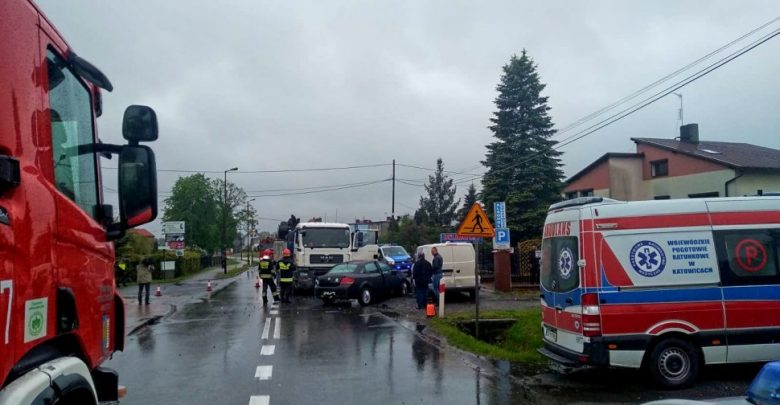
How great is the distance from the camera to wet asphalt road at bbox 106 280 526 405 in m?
8.26

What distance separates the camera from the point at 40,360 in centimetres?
280

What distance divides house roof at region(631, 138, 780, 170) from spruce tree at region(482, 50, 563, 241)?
5.74 metres

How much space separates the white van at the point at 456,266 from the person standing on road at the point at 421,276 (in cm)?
303

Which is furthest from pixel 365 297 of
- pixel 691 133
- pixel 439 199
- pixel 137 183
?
pixel 439 199

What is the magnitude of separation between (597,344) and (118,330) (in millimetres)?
6331

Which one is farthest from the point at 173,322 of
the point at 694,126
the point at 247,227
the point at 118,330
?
the point at 247,227

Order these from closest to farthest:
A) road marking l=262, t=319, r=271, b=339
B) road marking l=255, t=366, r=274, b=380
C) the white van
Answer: road marking l=255, t=366, r=274, b=380 → road marking l=262, t=319, r=271, b=339 → the white van

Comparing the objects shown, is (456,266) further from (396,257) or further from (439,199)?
(439,199)

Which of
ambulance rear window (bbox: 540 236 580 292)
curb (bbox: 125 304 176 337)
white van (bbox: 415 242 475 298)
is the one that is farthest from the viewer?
white van (bbox: 415 242 475 298)

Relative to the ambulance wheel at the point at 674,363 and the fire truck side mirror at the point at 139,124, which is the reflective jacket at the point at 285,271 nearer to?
the ambulance wheel at the point at 674,363

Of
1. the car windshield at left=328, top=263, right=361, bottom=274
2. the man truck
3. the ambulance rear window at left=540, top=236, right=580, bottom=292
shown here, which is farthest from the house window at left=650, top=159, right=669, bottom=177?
the ambulance rear window at left=540, top=236, right=580, bottom=292

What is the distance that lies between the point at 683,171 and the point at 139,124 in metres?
30.6

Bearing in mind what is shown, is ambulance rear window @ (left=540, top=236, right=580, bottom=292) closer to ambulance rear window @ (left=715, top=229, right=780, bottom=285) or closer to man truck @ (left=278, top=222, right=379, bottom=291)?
ambulance rear window @ (left=715, top=229, right=780, bottom=285)

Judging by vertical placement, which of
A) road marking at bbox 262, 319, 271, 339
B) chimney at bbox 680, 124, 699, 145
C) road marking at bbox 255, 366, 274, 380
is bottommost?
road marking at bbox 262, 319, 271, 339
